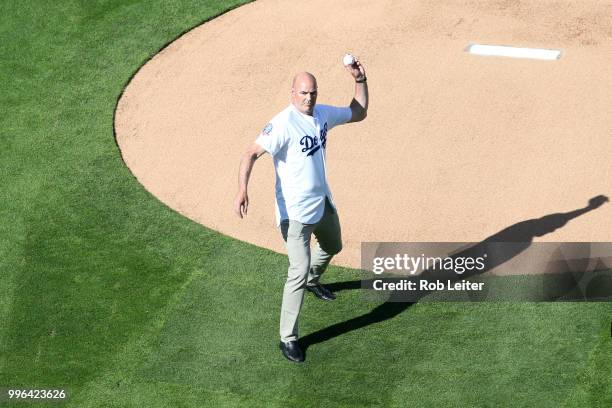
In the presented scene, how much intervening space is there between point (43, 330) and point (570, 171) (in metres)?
6.12

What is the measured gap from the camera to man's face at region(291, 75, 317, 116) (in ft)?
34.3

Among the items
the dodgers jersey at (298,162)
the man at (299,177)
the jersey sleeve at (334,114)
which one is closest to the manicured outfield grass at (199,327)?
the man at (299,177)

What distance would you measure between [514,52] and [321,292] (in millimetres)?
5118

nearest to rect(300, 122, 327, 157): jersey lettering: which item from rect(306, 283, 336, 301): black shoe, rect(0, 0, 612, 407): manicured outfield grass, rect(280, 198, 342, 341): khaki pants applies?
rect(280, 198, 342, 341): khaki pants

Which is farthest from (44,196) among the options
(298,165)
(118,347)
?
(298,165)

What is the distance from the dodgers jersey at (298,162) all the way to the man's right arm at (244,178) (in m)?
0.09

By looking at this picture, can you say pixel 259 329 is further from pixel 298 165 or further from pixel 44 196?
pixel 44 196

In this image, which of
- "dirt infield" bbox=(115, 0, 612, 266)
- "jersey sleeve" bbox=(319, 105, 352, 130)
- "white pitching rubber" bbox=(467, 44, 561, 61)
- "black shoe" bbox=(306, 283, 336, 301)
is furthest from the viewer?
"white pitching rubber" bbox=(467, 44, 561, 61)

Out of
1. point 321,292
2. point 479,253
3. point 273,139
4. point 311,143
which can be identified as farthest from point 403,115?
point 273,139

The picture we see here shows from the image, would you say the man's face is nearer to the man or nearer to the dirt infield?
the man

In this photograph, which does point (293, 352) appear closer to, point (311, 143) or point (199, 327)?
point (199, 327)

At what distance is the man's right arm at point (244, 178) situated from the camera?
10.2 metres

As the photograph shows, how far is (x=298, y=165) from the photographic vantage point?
419 inches

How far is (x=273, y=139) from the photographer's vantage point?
10.4 metres
